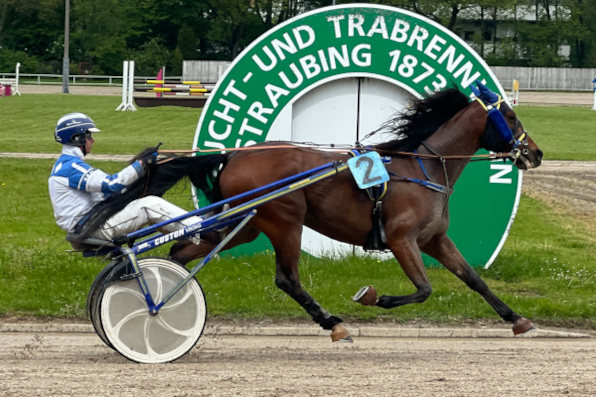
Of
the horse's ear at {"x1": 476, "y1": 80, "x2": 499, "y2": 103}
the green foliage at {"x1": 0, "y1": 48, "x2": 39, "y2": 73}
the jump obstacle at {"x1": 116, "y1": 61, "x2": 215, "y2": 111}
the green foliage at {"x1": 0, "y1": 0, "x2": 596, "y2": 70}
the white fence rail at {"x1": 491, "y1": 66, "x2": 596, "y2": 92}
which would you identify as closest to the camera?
the horse's ear at {"x1": 476, "y1": 80, "x2": 499, "y2": 103}

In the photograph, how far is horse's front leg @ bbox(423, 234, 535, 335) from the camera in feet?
20.8

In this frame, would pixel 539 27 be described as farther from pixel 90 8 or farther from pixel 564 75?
pixel 90 8

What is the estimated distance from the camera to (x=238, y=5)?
170ft

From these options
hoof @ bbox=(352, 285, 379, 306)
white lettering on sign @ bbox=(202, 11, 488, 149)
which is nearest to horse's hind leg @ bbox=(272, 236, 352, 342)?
hoof @ bbox=(352, 285, 379, 306)

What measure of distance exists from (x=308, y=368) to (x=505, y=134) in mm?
2361

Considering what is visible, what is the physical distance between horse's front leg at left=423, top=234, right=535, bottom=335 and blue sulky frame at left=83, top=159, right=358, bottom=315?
81 cm

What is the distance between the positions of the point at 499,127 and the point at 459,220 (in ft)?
8.67

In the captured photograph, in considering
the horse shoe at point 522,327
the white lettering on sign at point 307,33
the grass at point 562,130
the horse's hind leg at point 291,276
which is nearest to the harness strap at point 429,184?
the horse's hind leg at point 291,276

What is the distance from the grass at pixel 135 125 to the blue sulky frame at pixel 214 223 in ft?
38.4

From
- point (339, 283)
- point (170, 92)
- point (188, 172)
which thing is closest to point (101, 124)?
point (170, 92)

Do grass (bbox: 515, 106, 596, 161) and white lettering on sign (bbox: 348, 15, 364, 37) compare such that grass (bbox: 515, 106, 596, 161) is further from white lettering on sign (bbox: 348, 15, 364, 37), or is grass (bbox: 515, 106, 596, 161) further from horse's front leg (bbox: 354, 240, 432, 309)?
horse's front leg (bbox: 354, 240, 432, 309)

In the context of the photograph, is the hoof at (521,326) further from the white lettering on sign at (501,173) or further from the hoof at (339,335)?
the white lettering on sign at (501,173)

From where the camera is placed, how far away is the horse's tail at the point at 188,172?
21.0 feet

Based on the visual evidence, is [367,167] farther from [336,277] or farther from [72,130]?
[336,277]
